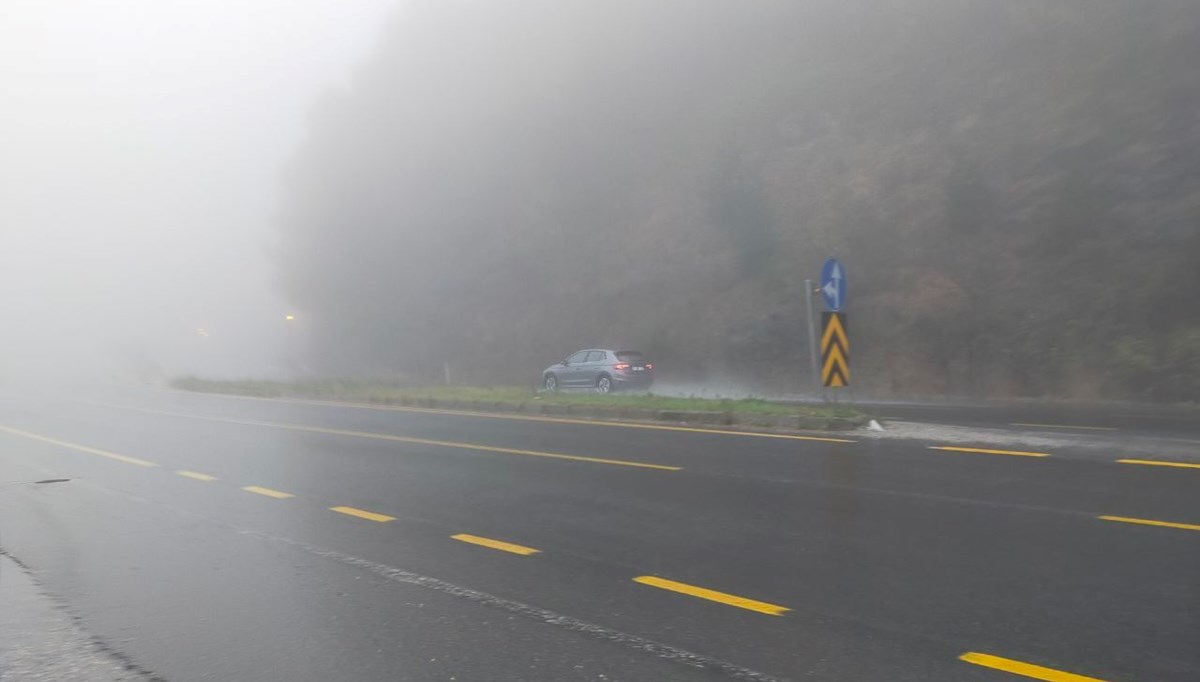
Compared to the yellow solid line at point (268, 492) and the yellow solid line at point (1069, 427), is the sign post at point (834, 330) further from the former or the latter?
the yellow solid line at point (268, 492)

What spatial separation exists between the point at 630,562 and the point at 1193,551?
3783 millimetres

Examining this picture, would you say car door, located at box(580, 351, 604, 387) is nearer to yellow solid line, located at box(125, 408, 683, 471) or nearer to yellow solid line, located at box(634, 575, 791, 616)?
yellow solid line, located at box(125, 408, 683, 471)

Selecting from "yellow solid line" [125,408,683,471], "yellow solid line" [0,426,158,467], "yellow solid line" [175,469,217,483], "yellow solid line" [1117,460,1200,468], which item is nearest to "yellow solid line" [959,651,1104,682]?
"yellow solid line" [125,408,683,471]

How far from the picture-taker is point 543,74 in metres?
48.8

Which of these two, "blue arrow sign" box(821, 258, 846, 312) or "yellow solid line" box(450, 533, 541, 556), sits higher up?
"blue arrow sign" box(821, 258, 846, 312)

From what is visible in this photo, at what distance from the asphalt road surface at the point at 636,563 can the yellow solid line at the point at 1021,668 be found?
0.02 meters

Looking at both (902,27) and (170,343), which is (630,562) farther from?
(170,343)

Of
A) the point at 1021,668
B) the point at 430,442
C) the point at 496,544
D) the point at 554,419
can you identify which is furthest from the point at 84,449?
the point at 1021,668

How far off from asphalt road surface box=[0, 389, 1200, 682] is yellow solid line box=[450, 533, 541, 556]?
4 centimetres

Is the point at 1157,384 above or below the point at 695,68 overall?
below

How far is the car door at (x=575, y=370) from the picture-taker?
2580 cm

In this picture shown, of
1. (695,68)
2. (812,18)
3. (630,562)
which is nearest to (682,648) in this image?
(630,562)

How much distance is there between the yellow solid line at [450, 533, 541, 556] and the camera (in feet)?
22.9

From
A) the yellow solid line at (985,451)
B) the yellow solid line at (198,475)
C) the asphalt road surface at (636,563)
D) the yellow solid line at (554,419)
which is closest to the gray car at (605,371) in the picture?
the yellow solid line at (554,419)
